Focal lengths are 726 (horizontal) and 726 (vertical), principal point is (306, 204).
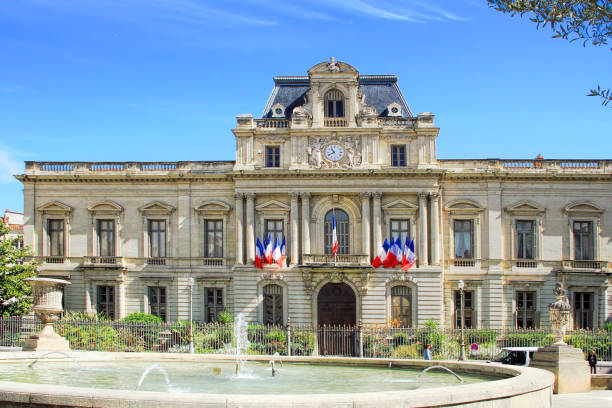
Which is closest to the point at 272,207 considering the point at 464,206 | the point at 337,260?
the point at 337,260

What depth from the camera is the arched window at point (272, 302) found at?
137 ft

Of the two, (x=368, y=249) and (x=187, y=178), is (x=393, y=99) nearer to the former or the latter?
(x=368, y=249)

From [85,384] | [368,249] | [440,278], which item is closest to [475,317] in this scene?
[440,278]

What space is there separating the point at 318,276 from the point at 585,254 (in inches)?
Answer: 628

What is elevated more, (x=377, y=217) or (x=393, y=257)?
(x=377, y=217)

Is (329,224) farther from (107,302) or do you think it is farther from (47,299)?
(47,299)

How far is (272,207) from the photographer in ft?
139

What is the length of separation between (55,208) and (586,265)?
105 feet

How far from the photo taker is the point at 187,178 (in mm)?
43750

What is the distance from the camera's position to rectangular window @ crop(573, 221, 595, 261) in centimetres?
4294

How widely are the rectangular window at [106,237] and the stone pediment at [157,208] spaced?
7.04 feet

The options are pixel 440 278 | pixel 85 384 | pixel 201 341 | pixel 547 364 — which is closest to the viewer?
pixel 85 384

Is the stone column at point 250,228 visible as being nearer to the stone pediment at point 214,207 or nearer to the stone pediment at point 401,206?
the stone pediment at point 214,207

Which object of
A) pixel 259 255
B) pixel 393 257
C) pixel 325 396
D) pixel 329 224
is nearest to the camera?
pixel 325 396
